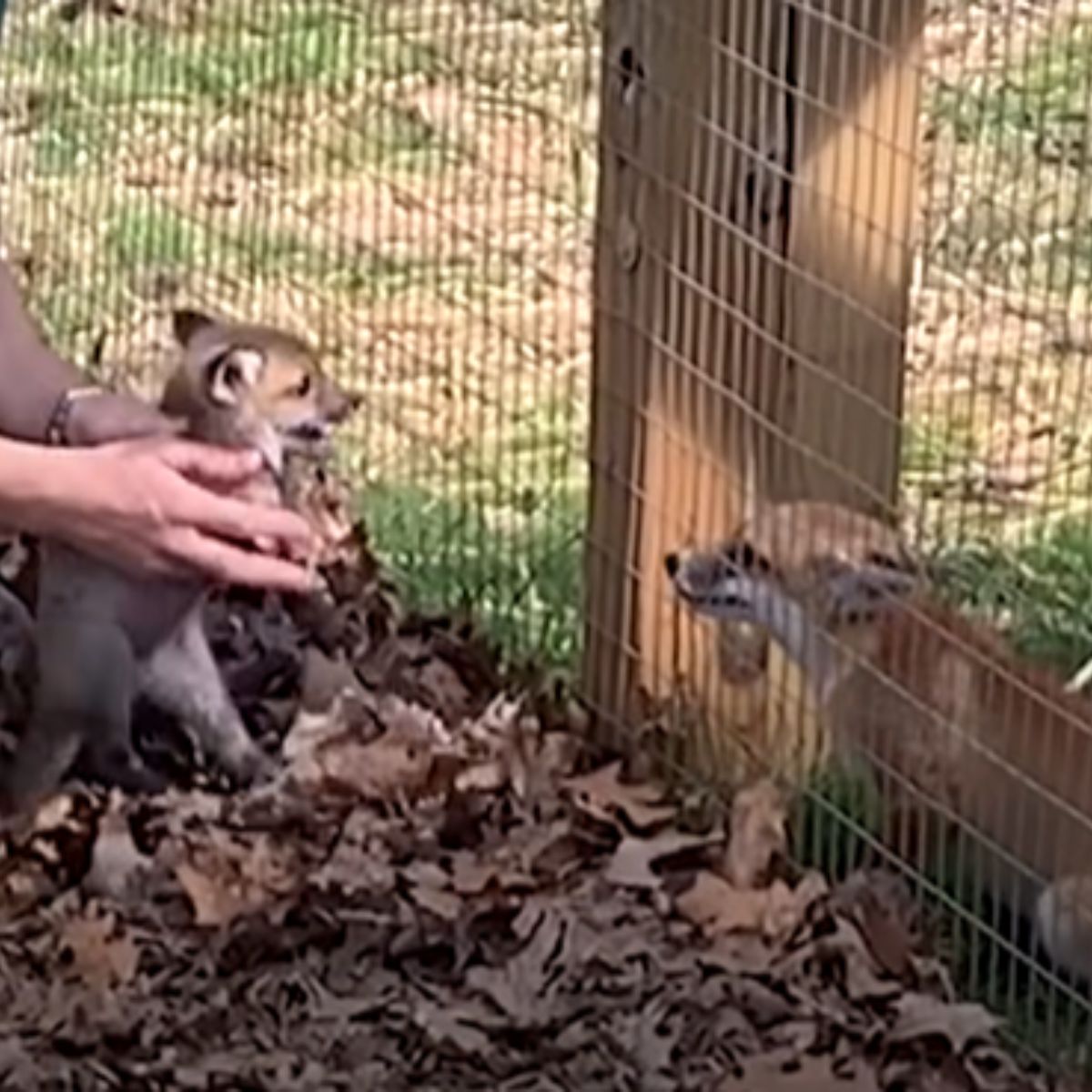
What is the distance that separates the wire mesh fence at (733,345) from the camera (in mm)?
5703

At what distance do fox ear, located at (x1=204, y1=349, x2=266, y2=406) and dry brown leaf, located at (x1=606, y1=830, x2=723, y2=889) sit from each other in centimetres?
119

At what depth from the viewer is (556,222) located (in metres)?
6.87

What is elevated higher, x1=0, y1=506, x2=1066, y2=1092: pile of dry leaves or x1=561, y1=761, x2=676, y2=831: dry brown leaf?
x1=561, y1=761, x2=676, y2=831: dry brown leaf

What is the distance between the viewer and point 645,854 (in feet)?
19.3

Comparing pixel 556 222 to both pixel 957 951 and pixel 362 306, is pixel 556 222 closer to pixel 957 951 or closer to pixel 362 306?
pixel 362 306

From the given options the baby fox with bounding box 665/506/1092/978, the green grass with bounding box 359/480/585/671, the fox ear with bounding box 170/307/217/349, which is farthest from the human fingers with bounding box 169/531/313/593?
the fox ear with bounding box 170/307/217/349

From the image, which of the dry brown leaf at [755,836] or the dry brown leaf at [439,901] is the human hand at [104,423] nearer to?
the dry brown leaf at [439,901]

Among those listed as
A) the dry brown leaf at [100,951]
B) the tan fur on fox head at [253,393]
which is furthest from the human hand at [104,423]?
the dry brown leaf at [100,951]

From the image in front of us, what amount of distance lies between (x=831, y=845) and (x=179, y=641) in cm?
127

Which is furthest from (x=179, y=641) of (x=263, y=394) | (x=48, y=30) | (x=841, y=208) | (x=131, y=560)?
(x=48, y=30)

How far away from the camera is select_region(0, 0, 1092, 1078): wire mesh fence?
5.70 meters

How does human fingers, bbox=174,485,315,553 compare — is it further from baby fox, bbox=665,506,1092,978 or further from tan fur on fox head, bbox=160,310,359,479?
tan fur on fox head, bbox=160,310,359,479

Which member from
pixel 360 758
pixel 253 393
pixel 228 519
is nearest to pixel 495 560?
pixel 253 393

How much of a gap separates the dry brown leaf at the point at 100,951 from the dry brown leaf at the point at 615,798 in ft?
2.39
